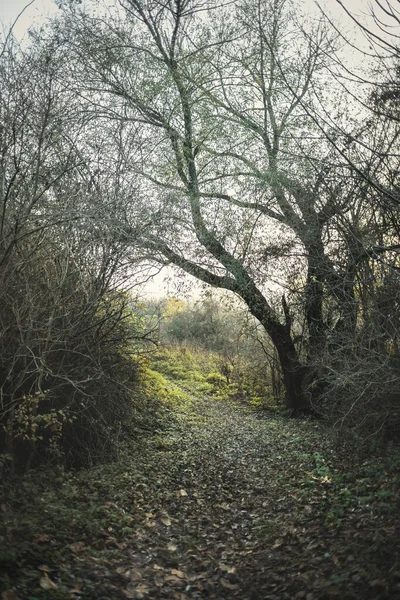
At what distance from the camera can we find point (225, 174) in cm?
1219

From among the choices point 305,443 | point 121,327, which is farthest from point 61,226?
point 305,443

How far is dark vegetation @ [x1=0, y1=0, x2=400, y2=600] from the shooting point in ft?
15.5

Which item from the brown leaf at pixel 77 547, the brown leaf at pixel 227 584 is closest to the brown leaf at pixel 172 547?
the brown leaf at pixel 227 584

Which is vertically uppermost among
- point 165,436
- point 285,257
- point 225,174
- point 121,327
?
point 225,174

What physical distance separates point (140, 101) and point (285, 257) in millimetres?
4550

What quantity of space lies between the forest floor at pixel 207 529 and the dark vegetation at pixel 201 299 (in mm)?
28

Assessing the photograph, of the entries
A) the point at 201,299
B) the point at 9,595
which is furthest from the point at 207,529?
the point at 201,299

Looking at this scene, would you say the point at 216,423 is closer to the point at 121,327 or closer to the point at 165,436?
the point at 165,436

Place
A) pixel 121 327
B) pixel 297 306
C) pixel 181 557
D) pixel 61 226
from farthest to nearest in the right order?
pixel 297 306 < pixel 121 327 < pixel 61 226 < pixel 181 557

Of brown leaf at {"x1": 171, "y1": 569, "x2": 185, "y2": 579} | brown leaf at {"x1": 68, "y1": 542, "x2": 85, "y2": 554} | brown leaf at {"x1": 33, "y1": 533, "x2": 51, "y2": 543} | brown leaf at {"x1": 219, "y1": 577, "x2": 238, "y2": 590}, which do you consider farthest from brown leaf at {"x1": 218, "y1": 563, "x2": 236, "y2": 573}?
brown leaf at {"x1": 33, "y1": 533, "x2": 51, "y2": 543}

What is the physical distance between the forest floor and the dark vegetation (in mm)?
28

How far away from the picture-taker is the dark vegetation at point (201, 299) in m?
4.73

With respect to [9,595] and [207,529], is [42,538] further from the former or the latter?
[207,529]

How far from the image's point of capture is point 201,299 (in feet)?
44.3
